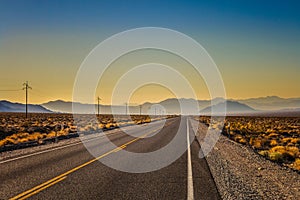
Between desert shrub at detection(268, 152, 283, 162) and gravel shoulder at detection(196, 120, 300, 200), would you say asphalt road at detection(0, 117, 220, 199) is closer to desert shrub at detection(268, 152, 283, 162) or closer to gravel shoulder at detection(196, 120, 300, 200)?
gravel shoulder at detection(196, 120, 300, 200)

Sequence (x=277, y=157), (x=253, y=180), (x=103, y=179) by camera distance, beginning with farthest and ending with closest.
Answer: (x=277, y=157), (x=253, y=180), (x=103, y=179)

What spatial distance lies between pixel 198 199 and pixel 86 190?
2.53 m

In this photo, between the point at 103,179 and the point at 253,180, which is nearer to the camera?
the point at 103,179

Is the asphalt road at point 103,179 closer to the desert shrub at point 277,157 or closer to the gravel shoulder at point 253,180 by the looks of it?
the gravel shoulder at point 253,180

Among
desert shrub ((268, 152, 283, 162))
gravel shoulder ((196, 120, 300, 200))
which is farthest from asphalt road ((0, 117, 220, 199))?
desert shrub ((268, 152, 283, 162))

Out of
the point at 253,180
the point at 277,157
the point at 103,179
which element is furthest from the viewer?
the point at 277,157

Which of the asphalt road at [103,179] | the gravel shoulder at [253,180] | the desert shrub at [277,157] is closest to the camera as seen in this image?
the asphalt road at [103,179]

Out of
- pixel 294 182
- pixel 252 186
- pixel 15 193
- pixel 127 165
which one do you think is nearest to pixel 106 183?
pixel 15 193

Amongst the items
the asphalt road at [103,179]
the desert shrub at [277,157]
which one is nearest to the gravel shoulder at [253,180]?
the asphalt road at [103,179]

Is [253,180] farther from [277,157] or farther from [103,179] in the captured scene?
[277,157]

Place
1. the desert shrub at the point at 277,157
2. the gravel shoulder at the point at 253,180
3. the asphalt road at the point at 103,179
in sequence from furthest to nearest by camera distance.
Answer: the desert shrub at the point at 277,157
the gravel shoulder at the point at 253,180
the asphalt road at the point at 103,179

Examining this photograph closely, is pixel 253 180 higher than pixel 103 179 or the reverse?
the reverse

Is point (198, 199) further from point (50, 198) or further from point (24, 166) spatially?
point (24, 166)

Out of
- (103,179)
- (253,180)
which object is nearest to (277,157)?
(253,180)
